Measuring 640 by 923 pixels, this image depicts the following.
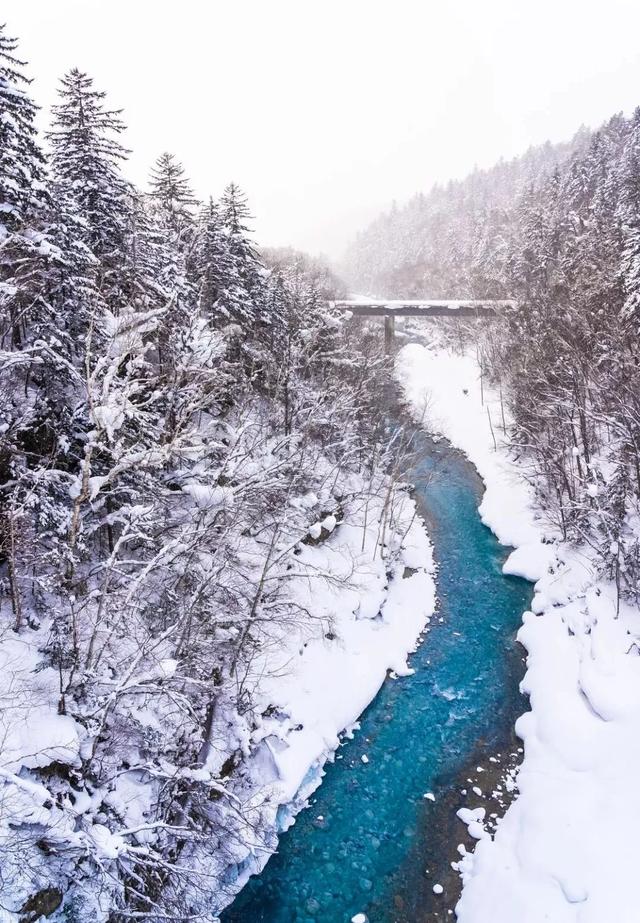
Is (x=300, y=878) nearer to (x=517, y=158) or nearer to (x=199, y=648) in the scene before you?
(x=199, y=648)

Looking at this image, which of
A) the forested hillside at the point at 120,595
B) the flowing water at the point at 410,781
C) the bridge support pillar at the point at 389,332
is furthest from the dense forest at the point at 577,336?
the forested hillside at the point at 120,595

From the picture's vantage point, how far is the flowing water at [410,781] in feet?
36.1

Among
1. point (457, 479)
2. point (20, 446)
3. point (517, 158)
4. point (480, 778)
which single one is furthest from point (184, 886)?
point (517, 158)

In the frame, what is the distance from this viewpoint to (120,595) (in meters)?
13.1

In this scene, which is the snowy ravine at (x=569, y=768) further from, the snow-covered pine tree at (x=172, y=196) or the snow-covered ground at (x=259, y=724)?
the snow-covered pine tree at (x=172, y=196)

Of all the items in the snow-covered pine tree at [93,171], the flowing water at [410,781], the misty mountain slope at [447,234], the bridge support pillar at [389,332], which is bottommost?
the flowing water at [410,781]

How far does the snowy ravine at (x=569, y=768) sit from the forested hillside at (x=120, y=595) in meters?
4.96

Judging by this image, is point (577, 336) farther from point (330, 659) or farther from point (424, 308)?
point (424, 308)

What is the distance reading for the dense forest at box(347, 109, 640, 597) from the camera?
20250mm

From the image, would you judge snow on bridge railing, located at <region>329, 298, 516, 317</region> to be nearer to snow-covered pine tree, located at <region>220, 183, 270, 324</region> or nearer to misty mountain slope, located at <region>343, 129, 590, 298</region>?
misty mountain slope, located at <region>343, 129, 590, 298</region>

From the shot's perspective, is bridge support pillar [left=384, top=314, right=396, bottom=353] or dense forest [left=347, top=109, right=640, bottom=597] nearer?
dense forest [left=347, top=109, right=640, bottom=597]

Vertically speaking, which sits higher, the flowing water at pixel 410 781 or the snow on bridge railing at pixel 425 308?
the snow on bridge railing at pixel 425 308

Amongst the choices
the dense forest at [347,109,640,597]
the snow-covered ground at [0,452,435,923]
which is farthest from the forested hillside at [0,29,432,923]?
the dense forest at [347,109,640,597]

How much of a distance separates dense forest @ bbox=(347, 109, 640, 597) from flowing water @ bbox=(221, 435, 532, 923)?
203 inches
